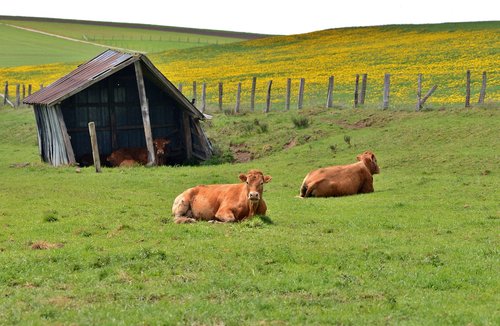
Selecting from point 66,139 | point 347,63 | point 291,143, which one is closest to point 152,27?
point 347,63

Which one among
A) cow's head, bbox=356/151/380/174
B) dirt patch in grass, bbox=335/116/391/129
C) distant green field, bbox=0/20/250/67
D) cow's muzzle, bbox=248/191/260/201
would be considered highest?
distant green field, bbox=0/20/250/67

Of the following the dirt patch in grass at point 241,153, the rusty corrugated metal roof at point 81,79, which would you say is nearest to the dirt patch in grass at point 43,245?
the rusty corrugated metal roof at point 81,79

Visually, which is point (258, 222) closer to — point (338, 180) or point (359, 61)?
point (338, 180)

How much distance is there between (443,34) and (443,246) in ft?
177

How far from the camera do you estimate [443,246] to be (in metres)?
12.9

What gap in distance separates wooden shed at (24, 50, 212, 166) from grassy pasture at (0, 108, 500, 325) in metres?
5.10

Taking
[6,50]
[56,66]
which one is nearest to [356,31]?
[56,66]

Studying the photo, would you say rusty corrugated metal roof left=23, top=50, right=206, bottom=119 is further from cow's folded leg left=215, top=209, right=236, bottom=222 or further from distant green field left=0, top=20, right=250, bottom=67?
distant green field left=0, top=20, right=250, bottom=67

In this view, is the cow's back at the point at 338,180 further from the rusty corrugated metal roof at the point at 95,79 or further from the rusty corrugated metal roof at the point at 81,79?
the rusty corrugated metal roof at the point at 81,79

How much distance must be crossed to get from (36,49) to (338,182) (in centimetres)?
8430

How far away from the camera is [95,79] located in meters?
29.3

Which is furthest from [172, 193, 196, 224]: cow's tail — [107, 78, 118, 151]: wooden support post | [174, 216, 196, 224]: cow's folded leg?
[107, 78, 118, 151]: wooden support post

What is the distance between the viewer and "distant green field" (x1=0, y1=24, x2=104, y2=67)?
88688mm

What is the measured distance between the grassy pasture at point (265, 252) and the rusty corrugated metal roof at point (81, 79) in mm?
4766
